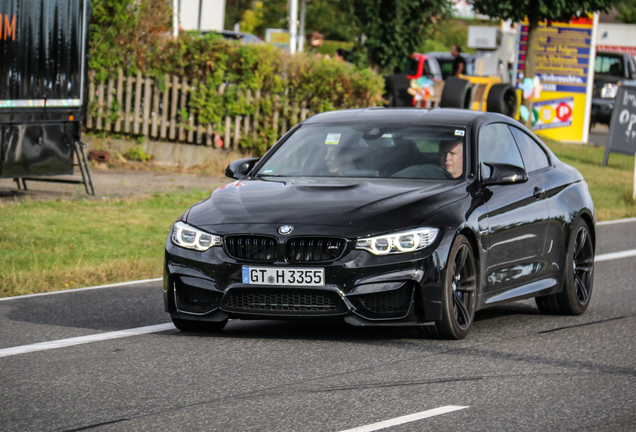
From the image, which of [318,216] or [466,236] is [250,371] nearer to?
[318,216]

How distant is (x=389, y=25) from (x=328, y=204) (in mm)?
22522

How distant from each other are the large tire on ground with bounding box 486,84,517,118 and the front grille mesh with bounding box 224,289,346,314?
1681 cm

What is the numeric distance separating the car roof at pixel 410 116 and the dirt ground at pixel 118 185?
731cm

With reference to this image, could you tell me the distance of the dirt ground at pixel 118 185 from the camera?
15773 mm

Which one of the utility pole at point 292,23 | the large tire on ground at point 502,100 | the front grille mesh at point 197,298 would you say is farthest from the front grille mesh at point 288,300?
the utility pole at point 292,23

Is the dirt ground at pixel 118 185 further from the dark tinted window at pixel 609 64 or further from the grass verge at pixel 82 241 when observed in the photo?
the dark tinted window at pixel 609 64

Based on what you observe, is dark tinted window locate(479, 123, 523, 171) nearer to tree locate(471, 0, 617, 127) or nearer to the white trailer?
tree locate(471, 0, 617, 127)

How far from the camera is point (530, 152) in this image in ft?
29.6

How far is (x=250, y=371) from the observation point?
6.44 metres

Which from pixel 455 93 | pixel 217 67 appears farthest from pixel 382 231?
pixel 455 93

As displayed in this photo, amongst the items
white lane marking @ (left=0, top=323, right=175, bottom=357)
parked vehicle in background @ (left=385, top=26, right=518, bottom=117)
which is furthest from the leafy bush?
white lane marking @ (left=0, top=323, right=175, bottom=357)

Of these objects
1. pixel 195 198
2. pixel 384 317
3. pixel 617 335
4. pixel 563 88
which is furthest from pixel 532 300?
pixel 563 88

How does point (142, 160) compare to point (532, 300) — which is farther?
point (142, 160)

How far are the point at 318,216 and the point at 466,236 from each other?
3.27 feet
